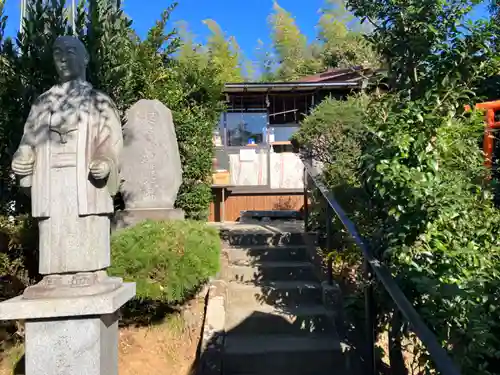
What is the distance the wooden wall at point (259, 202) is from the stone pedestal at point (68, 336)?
307 inches

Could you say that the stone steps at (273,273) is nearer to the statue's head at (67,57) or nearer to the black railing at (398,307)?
the black railing at (398,307)

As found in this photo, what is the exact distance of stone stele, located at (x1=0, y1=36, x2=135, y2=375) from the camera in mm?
2389

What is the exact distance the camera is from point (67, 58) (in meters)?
2.57

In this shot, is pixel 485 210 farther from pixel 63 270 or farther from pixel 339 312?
pixel 63 270

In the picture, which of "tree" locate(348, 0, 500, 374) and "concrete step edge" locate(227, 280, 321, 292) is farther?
"concrete step edge" locate(227, 280, 321, 292)

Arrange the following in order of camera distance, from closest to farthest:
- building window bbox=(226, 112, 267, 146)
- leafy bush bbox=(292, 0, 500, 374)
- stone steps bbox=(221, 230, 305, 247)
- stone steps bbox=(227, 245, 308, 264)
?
1. leafy bush bbox=(292, 0, 500, 374)
2. stone steps bbox=(227, 245, 308, 264)
3. stone steps bbox=(221, 230, 305, 247)
4. building window bbox=(226, 112, 267, 146)

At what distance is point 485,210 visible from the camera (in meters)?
2.92

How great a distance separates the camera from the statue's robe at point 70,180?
7.98 ft

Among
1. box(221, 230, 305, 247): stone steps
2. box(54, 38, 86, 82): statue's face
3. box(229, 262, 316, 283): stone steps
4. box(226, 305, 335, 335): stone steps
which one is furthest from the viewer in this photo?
box(221, 230, 305, 247): stone steps

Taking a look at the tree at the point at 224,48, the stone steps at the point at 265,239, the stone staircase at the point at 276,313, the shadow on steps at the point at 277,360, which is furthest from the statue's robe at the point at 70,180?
the tree at the point at 224,48

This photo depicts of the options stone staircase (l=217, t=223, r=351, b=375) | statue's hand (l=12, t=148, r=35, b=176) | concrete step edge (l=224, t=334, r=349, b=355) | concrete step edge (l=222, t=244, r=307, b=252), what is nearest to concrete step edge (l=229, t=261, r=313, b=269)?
stone staircase (l=217, t=223, r=351, b=375)

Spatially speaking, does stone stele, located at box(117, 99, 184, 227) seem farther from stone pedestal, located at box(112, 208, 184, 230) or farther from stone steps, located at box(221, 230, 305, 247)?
stone steps, located at box(221, 230, 305, 247)

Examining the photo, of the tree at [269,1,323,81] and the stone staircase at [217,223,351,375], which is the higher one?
the tree at [269,1,323,81]

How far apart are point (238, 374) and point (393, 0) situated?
3162 millimetres
